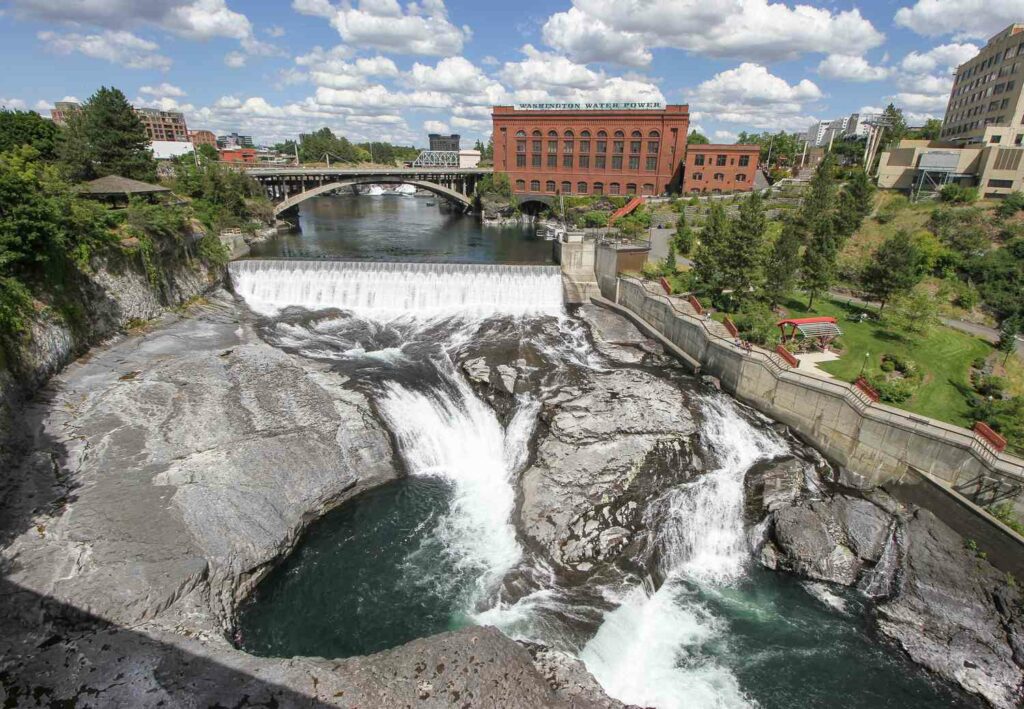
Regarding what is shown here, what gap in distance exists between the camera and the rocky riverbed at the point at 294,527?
451 inches

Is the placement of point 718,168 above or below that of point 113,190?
above

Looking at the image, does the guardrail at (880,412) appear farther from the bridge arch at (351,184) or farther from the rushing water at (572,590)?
the bridge arch at (351,184)

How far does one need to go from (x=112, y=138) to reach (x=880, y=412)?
68945mm

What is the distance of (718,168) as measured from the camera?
252ft

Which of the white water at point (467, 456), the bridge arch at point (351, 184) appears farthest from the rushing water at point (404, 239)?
the white water at point (467, 456)

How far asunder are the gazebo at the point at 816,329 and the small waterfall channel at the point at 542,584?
20.1ft

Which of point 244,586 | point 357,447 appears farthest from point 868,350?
point 244,586

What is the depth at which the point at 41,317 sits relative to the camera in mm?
23172

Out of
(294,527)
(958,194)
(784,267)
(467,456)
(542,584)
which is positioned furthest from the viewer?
(958,194)

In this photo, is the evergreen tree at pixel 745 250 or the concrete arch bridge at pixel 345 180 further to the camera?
the concrete arch bridge at pixel 345 180

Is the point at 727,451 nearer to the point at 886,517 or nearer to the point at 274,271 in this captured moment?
the point at 886,517

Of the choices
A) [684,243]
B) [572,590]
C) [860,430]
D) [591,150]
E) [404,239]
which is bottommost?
[572,590]

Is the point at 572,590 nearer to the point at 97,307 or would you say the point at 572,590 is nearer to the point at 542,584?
the point at 542,584

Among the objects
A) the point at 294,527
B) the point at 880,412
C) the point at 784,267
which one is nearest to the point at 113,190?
the point at 294,527
